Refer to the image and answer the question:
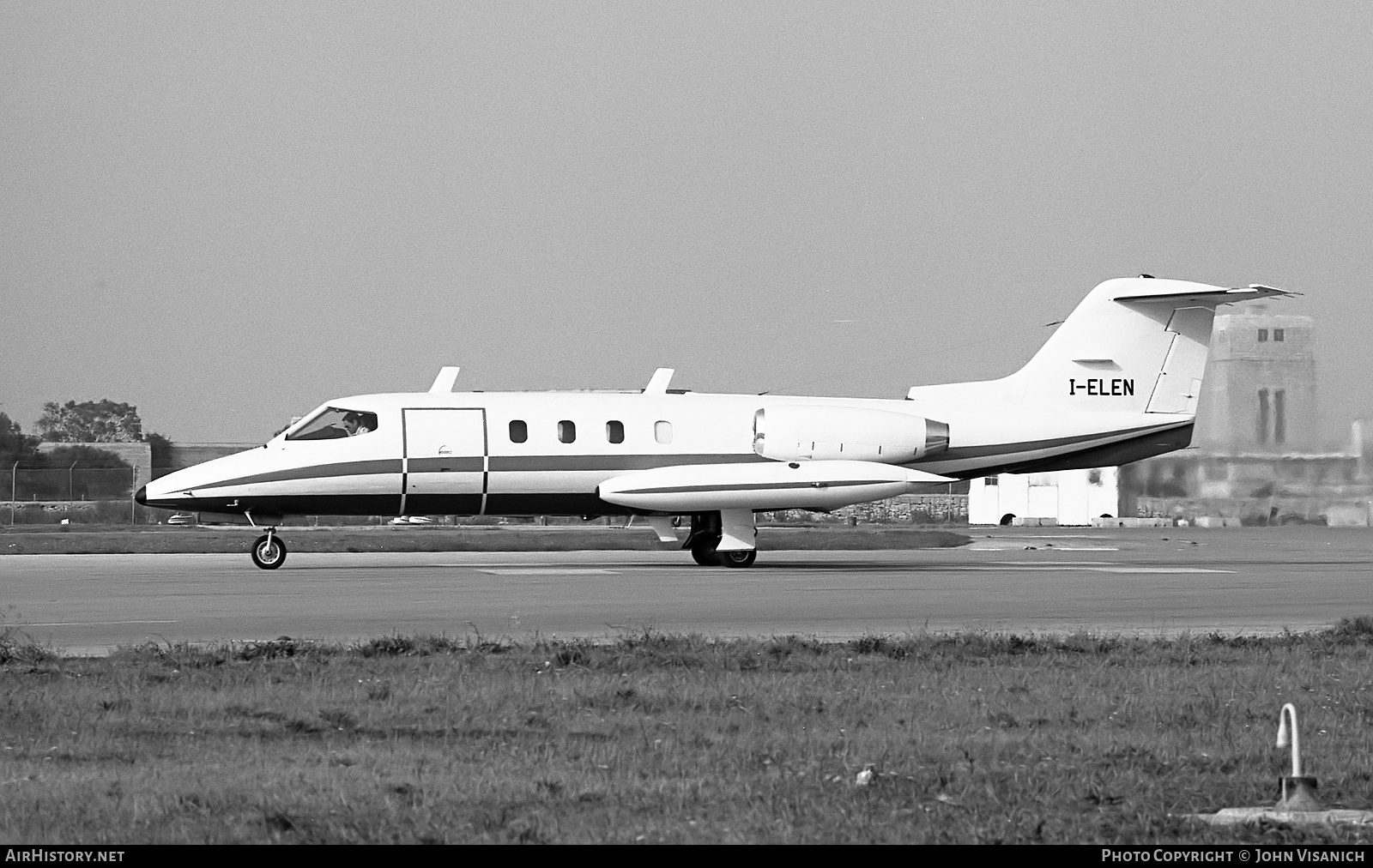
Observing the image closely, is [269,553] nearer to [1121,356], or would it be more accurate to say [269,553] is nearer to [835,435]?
[835,435]

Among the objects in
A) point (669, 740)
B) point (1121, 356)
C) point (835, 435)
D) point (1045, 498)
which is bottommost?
point (669, 740)

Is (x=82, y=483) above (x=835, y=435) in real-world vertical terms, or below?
below

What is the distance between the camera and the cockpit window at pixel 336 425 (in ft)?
93.9

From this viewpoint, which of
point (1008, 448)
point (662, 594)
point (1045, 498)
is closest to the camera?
point (662, 594)

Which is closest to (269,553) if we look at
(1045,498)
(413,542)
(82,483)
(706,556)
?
(706,556)

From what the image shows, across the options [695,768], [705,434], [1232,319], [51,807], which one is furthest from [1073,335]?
[51,807]

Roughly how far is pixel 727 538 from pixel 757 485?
4.29 ft

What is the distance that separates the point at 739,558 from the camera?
98.6ft

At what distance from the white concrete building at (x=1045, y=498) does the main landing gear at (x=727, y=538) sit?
24.4m

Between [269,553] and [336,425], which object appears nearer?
[269,553]

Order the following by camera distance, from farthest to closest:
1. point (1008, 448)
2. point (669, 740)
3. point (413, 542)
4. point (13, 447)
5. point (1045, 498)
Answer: point (13, 447)
point (1045, 498)
point (413, 542)
point (1008, 448)
point (669, 740)

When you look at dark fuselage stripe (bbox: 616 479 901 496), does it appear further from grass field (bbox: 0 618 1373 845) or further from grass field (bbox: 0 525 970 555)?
grass field (bbox: 0 618 1373 845)

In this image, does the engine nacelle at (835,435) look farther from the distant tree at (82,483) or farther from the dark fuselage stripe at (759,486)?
the distant tree at (82,483)
